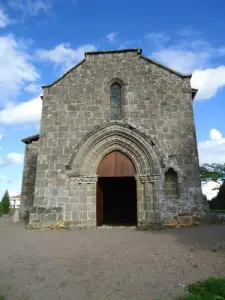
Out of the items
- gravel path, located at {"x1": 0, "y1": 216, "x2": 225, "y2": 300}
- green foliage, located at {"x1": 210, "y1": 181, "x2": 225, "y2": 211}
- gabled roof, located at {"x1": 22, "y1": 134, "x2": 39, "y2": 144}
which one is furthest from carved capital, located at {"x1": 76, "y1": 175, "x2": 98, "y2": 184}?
green foliage, located at {"x1": 210, "y1": 181, "x2": 225, "y2": 211}

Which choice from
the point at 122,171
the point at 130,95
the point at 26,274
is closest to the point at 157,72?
the point at 130,95

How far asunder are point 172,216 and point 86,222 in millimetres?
3393

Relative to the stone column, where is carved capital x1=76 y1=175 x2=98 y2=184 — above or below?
Result: above

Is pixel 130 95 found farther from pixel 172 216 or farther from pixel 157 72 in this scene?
pixel 172 216

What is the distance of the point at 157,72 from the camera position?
443 inches

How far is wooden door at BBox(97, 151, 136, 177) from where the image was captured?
1055 cm

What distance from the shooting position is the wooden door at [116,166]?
1055 cm

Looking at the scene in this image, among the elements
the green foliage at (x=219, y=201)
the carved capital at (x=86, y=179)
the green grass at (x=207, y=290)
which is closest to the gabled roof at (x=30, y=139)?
the carved capital at (x=86, y=179)

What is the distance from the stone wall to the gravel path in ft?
15.6

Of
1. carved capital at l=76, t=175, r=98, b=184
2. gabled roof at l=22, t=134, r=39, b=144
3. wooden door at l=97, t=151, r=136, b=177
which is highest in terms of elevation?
gabled roof at l=22, t=134, r=39, b=144

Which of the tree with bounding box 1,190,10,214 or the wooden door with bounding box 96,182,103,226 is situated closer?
the wooden door with bounding box 96,182,103,226

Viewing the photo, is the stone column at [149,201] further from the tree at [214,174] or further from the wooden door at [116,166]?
the tree at [214,174]

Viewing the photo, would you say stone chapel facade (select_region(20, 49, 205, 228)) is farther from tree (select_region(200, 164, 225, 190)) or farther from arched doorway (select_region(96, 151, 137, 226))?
tree (select_region(200, 164, 225, 190))

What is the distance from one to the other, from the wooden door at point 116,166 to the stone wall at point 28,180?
13.2 feet
